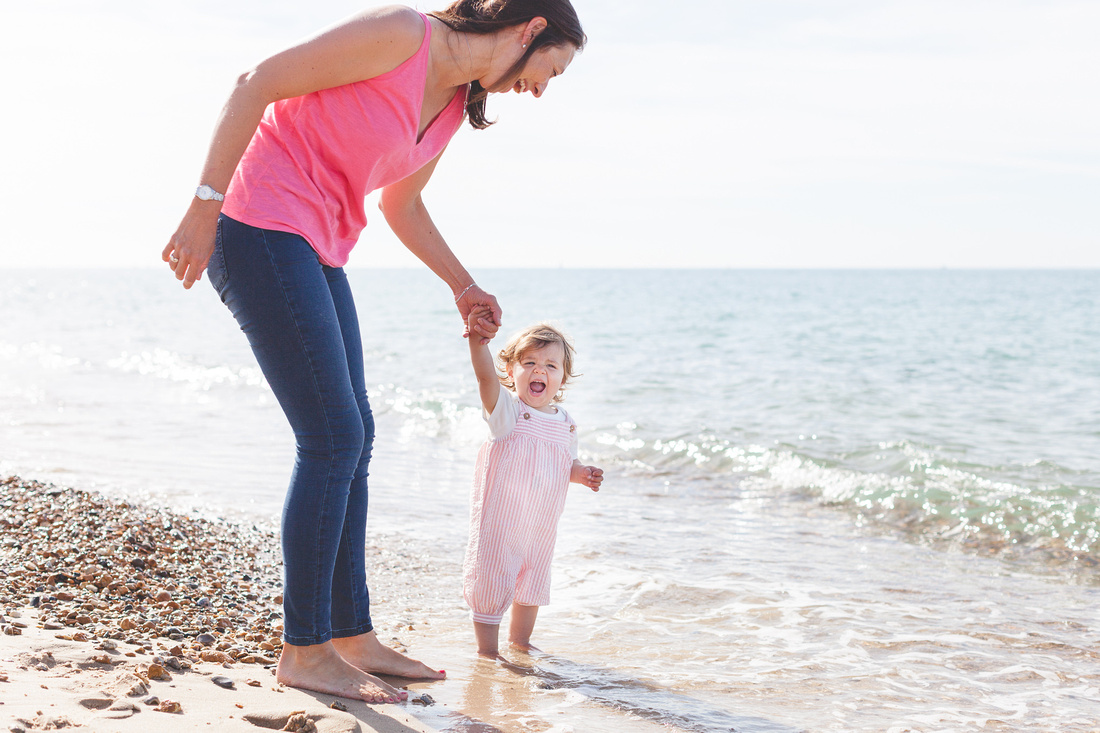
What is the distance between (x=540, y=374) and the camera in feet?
11.8

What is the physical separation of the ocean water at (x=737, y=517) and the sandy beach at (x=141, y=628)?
0.51 meters

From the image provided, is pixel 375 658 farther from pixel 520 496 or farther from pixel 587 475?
pixel 587 475

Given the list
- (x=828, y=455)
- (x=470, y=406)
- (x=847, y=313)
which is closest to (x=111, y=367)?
(x=470, y=406)

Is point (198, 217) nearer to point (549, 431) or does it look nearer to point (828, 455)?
point (549, 431)


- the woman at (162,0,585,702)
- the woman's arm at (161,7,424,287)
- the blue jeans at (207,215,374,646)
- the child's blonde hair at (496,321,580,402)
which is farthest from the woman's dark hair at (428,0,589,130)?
the child's blonde hair at (496,321,580,402)

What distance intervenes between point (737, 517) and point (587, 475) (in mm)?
3225

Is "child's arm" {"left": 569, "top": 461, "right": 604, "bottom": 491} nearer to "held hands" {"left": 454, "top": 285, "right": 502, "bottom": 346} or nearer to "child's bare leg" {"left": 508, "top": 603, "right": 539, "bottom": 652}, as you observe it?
"child's bare leg" {"left": 508, "top": 603, "right": 539, "bottom": 652}

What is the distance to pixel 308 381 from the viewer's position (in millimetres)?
2416

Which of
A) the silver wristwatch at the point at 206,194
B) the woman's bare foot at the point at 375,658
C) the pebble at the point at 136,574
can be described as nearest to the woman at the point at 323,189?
the silver wristwatch at the point at 206,194

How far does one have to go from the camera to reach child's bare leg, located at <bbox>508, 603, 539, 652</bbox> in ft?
11.5

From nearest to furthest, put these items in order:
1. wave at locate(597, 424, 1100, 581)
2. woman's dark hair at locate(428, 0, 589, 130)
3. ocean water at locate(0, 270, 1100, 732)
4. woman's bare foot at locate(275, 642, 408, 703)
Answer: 1. woman's dark hair at locate(428, 0, 589, 130)
2. woman's bare foot at locate(275, 642, 408, 703)
3. ocean water at locate(0, 270, 1100, 732)
4. wave at locate(597, 424, 1100, 581)

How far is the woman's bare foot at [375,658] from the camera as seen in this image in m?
2.93

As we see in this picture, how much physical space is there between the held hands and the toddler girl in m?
0.36

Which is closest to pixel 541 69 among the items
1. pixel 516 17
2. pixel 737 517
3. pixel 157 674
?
pixel 516 17
